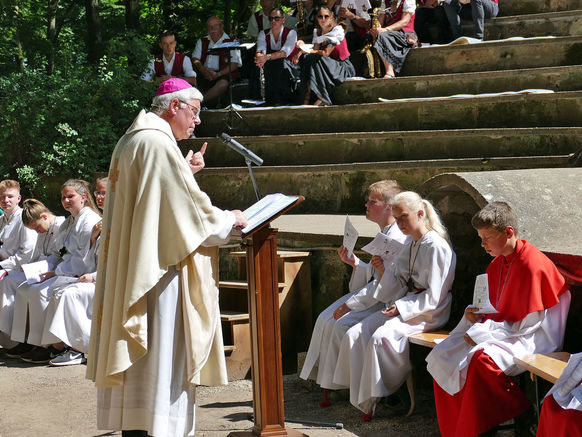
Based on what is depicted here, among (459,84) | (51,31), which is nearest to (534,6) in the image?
(459,84)

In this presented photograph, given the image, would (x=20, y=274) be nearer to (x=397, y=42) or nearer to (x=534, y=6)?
(x=397, y=42)

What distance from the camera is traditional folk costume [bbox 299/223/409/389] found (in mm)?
6312

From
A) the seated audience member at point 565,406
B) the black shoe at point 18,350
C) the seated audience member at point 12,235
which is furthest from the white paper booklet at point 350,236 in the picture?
the seated audience member at point 12,235

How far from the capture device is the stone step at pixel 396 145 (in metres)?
9.12

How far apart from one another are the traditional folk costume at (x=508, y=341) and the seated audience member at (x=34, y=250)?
5033mm

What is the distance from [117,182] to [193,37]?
43.9ft

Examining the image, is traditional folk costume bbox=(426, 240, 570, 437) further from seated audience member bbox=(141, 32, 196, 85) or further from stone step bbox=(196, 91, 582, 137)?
seated audience member bbox=(141, 32, 196, 85)

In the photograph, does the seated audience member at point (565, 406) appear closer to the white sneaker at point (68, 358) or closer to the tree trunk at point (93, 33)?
the white sneaker at point (68, 358)

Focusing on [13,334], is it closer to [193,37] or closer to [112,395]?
[112,395]

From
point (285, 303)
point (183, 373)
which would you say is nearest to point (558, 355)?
point (183, 373)

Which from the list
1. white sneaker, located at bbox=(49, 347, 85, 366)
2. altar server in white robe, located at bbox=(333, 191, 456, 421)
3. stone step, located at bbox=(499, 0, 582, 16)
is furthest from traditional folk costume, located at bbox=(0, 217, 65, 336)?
stone step, located at bbox=(499, 0, 582, 16)

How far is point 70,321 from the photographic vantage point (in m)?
8.25

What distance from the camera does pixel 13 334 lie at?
8.66 metres

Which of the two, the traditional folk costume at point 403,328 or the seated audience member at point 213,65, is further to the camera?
the seated audience member at point 213,65
